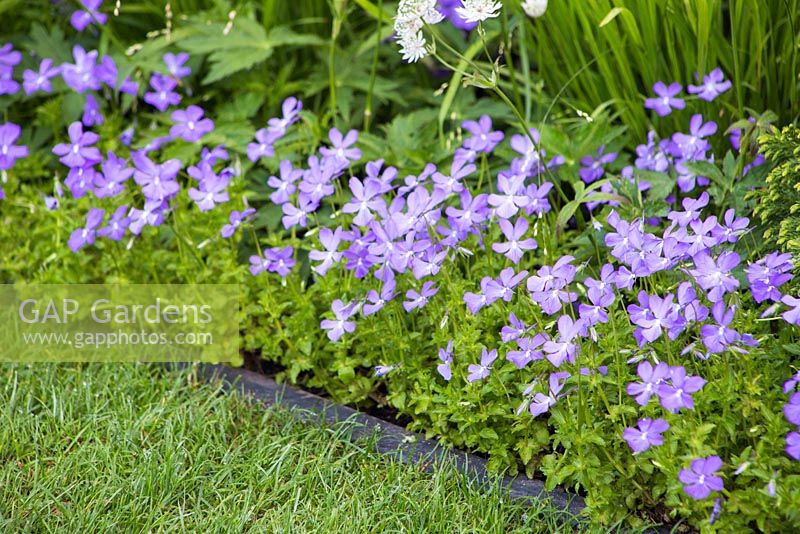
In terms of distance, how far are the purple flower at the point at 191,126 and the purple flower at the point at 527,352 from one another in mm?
1297

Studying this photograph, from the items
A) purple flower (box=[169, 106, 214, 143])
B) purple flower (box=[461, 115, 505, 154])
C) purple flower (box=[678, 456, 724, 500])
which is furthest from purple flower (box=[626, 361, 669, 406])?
purple flower (box=[169, 106, 214, 143])

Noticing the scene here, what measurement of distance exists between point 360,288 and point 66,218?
943mm

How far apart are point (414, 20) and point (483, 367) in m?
0.74

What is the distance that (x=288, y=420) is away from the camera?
7.66ft

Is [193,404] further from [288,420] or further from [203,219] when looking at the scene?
[203,219]

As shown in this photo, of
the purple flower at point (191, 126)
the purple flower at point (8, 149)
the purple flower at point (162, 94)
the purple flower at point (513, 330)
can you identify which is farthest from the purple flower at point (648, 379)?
the purple flower at point (8, 149)

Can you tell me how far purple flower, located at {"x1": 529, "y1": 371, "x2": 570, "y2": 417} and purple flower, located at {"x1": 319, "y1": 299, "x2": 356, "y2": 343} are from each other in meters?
0.50

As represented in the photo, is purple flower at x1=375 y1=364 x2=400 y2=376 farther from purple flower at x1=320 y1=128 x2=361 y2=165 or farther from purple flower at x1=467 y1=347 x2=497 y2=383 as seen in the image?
purple flower at x1=320 y1=128 x2=361 y2=165

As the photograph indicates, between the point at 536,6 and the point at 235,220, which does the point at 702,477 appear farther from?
the point at 235,220

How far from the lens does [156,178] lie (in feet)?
8.34

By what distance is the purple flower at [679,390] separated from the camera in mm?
1729

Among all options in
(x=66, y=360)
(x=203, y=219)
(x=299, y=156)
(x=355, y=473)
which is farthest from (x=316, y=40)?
(x=355, y=473)

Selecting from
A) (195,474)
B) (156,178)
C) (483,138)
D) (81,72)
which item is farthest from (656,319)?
(81,72)

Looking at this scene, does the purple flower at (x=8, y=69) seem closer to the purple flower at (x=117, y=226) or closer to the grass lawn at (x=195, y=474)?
the purple flower at (x=117, y=226)
